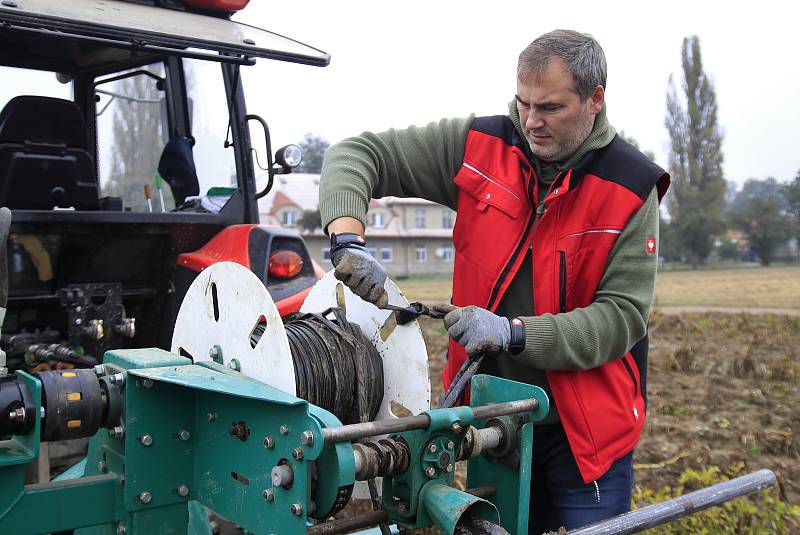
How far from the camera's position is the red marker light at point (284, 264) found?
404 centimetres

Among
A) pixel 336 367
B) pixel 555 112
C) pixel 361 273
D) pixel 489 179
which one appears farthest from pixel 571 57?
pixel 336 367

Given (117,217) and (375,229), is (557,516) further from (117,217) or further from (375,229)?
(375,229)

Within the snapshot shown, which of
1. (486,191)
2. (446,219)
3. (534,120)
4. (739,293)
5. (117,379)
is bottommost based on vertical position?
(739,293)

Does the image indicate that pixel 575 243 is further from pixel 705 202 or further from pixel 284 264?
pixel 705 202

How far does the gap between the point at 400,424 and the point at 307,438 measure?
0.26m

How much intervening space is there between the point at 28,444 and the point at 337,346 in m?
0.97

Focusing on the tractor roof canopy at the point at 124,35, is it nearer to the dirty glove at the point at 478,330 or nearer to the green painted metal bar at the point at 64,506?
the green painted metal bar at the point at 64,506

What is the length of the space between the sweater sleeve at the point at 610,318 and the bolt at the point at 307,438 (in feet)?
2.79

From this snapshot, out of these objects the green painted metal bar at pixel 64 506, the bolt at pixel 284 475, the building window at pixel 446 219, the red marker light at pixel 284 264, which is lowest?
the building window at pixel 446 219

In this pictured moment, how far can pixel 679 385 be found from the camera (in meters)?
7.95

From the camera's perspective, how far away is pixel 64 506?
2.40 m

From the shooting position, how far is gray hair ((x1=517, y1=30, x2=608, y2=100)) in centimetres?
258

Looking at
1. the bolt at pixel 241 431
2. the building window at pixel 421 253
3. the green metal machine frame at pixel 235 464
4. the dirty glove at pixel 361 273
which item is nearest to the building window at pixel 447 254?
the building window at pixel 421 253

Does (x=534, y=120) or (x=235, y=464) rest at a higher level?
(x=534, y=120)
